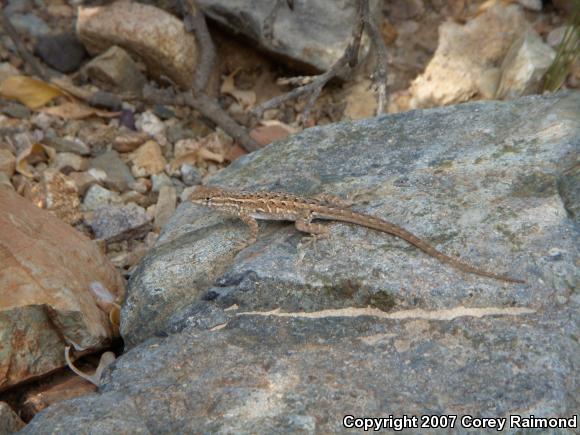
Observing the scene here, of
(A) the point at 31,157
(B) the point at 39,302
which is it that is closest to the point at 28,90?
(A) the point at 31,157

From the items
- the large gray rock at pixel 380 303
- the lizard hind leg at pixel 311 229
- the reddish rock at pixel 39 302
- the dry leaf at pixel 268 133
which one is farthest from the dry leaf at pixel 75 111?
the lizard hind leg at pixel 311 229

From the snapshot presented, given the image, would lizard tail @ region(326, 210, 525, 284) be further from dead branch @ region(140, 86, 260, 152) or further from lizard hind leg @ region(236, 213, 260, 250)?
dead branch @ region(140, 86, 260, 152)

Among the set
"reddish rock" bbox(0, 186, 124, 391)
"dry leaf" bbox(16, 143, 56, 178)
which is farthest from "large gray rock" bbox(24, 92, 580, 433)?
"dry leaf" bbox(16, 143, 56, 178)

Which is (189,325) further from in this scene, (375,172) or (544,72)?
(544,72)

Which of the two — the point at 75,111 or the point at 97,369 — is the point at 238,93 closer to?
the point at 75,111

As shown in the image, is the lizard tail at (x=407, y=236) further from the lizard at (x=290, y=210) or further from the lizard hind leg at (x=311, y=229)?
the lizard hind leg at (x=311, y=229)

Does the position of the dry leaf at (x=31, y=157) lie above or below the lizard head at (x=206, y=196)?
above
